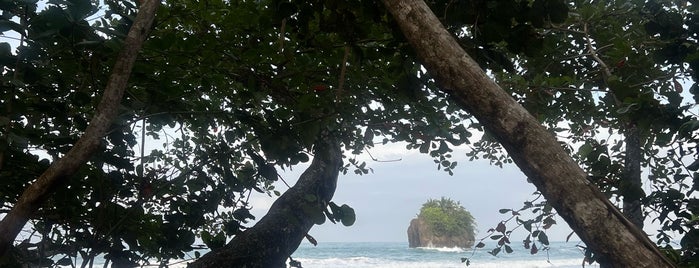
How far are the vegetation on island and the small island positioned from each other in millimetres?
35886

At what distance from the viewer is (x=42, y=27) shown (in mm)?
1876

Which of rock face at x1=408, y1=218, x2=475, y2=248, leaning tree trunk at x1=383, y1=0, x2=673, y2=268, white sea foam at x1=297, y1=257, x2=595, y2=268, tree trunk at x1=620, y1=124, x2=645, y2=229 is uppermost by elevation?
rock face at x1=408, y1=218, x2=475, y2=248

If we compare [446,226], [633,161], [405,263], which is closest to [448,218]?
[446,226]

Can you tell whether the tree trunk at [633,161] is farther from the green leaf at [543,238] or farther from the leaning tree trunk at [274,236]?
the leaning tree trunk at [274,236]

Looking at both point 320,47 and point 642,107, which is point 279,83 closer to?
point 320,47

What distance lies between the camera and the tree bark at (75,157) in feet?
5.63

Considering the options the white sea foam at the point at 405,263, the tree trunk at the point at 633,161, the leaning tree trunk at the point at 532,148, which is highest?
the white sea foam at the point at 405,263

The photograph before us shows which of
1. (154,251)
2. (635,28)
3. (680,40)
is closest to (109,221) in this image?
(154,251)

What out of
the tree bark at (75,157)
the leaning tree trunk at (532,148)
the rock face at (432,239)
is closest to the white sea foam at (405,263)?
the rock face at (432,239)

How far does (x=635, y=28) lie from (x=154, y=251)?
3669 millimetres

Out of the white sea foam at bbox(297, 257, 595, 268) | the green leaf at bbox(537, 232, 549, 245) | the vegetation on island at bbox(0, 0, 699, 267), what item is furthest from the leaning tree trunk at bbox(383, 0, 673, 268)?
the white sea foam at bbox(297, 257, 595, 268)

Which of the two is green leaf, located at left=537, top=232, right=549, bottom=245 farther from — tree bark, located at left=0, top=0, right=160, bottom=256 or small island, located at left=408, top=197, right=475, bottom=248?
small island, located at left=408, top=197, right=475, bottom=248

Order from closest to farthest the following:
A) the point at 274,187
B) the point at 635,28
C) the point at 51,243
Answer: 1. the point at 51,243
2. the point at 635,28
3. the point at 274,187

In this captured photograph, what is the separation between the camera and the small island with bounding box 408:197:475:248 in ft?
129
